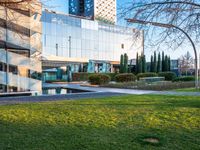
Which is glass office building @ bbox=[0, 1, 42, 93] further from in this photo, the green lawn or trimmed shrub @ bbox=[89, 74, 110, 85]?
trimmed shrub @ bbox=[89, 74, 110, 85]

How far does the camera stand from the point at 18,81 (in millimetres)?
19344

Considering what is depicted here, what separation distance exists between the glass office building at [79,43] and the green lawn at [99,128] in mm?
46015

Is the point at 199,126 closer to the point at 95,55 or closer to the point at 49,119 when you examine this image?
the point at 49,119

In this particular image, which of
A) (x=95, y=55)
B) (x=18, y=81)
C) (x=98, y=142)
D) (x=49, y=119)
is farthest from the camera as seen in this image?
(x=95, y=55)

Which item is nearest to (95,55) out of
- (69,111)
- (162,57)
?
(162,57)

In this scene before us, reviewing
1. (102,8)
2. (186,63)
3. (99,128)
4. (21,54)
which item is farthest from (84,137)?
(186,63)

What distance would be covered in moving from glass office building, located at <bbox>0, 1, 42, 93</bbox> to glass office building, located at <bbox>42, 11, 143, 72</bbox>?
36.0m

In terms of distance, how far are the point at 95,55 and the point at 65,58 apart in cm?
1087

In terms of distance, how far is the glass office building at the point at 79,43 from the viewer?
5925cm

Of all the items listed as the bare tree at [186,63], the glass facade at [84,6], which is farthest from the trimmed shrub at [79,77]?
the bare tree at [186,63]

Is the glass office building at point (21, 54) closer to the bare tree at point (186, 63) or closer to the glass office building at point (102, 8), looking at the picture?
the glass office building at point (102, 8)

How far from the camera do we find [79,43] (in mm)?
66062

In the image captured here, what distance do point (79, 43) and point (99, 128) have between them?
196ft

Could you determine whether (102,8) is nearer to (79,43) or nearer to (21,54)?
(21,54)
